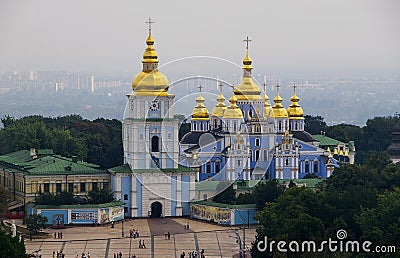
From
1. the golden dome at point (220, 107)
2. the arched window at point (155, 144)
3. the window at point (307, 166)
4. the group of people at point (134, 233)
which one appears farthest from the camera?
the golden dome at point (220, 107)

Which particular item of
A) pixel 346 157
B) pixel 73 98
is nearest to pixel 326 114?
pixel 73 98

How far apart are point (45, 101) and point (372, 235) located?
355 feet

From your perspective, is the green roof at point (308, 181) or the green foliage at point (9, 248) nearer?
the green foliage at point (9, 248)

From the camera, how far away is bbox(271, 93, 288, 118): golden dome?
58781 millimetres

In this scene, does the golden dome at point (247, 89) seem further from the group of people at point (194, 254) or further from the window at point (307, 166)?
the group of people at point (194, 254)

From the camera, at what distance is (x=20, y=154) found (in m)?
55.2

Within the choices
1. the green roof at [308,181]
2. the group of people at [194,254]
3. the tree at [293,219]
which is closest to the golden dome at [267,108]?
the green roof at [308,181]

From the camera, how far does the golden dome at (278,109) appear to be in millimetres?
58781

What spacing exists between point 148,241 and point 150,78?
8.75 metres

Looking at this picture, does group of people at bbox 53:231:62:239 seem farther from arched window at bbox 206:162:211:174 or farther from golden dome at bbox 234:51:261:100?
golden dome at bbox 234:51:261:100

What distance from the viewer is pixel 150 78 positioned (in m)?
48.5

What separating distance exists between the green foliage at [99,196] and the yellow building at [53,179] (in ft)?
4.14

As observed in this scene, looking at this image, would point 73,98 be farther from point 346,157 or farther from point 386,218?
point 386,218

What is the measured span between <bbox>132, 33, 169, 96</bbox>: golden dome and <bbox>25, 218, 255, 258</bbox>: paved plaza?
16.1ft
